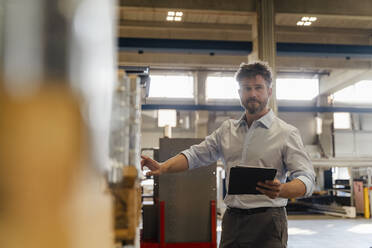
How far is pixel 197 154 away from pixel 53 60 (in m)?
2.30

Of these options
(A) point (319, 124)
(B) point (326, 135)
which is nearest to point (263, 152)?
(A) point (319, 124)

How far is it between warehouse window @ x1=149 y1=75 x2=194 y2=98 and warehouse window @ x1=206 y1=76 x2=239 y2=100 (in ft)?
3.21

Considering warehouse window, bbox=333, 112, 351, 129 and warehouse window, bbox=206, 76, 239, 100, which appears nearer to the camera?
warehouse window, bbox=206, 76, 239, 100

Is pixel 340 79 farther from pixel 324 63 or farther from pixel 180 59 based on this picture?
pixel 180 59

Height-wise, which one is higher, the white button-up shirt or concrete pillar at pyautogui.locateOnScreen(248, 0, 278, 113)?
concrete pillar at pyautogui.locateOnScreen(248, 0, 278, 113)

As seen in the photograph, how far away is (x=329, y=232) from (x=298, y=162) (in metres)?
8.99

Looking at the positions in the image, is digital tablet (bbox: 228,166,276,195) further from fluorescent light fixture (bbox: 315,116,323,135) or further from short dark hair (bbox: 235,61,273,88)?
fluorescent light fixture (bbox: 315,116,323,135)

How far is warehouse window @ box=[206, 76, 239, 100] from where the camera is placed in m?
18.3

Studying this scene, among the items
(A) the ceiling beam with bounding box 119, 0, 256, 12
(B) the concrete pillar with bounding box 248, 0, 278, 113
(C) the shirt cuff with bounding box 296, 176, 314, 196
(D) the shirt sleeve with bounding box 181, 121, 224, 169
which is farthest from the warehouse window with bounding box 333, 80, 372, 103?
(C) the shirt cuff with bounding box 296, 176, 314, 196

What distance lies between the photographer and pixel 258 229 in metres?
2.24

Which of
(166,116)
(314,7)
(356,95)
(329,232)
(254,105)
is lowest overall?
(329,232)

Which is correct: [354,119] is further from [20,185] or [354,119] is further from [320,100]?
[20,185]

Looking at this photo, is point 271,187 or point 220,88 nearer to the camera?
point 271,187

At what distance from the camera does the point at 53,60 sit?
1.21 feet
